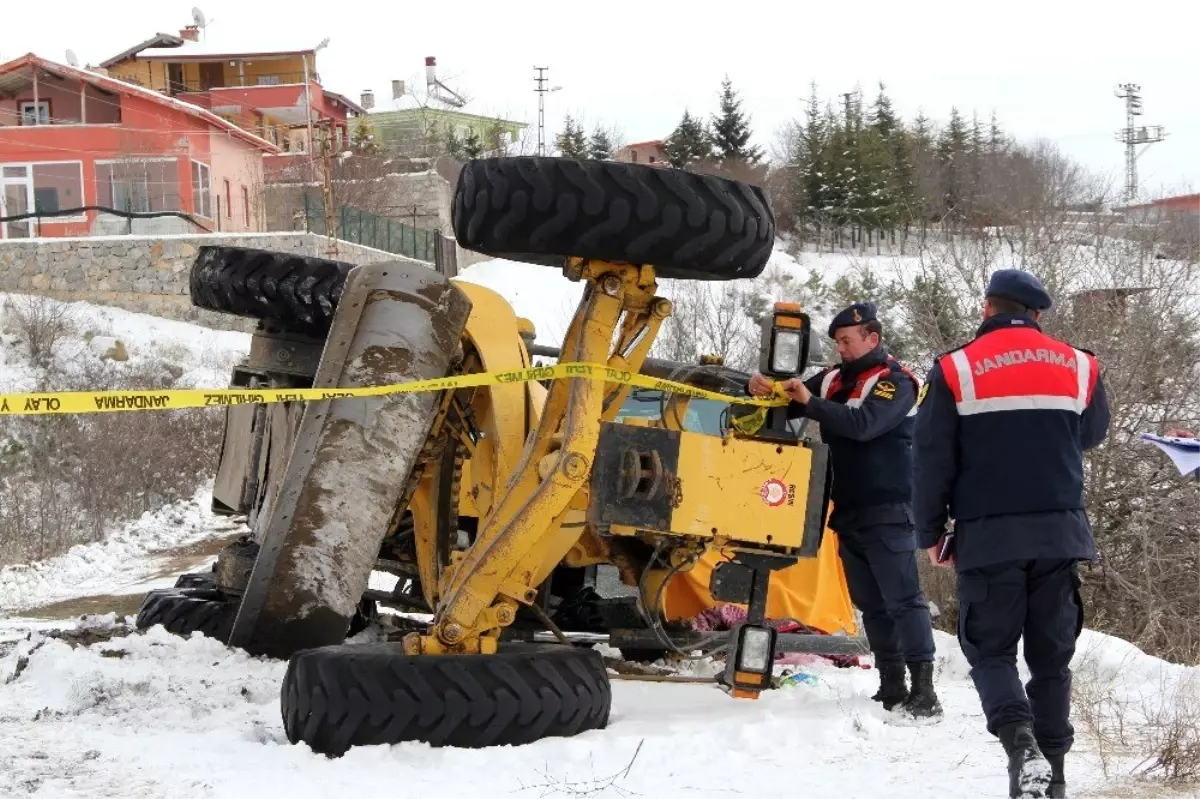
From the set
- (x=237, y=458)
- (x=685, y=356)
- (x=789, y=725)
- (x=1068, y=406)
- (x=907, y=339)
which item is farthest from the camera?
(x=685, y=356)

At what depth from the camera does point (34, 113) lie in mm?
39406

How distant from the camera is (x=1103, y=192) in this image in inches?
734

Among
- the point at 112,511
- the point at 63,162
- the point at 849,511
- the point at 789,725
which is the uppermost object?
the point at 63,162

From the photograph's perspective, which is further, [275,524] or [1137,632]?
[1137,632]

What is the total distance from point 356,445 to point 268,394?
2.55ft

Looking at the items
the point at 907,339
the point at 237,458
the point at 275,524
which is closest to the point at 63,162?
the point at 907,339

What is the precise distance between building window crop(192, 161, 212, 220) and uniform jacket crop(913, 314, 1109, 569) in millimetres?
33913

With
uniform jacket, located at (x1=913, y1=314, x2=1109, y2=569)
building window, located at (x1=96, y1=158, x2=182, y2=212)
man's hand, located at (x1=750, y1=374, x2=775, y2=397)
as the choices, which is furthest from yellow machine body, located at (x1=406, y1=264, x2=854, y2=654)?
building window, located at (x1=96, y1=158, x2=182, y2=212)

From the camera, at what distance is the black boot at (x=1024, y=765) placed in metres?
4.45

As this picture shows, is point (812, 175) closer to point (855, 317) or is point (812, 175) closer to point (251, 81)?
point (251, 81)

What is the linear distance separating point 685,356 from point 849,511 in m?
17.1

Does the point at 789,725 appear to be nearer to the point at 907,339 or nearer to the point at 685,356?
the point at 907,339

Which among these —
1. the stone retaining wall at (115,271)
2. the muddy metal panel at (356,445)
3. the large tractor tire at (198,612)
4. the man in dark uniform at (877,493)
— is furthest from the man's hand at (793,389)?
the stone retaining wall at (115,271)

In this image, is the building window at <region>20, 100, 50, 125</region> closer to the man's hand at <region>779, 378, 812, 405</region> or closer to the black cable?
the black cable
